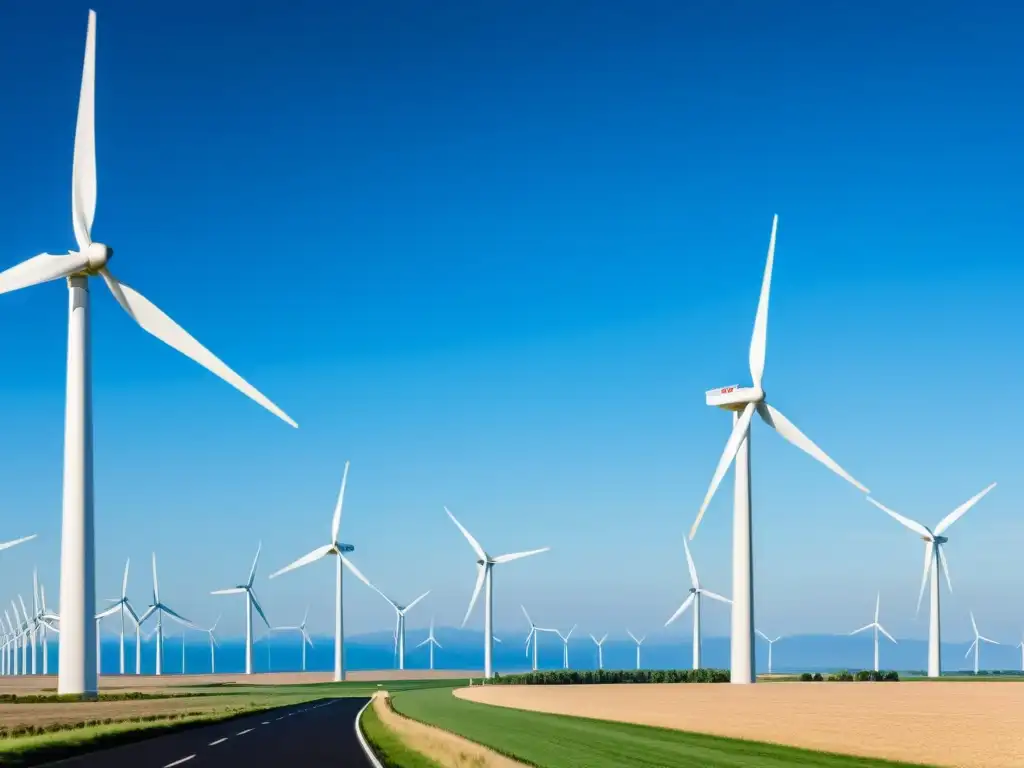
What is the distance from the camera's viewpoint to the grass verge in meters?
26.1

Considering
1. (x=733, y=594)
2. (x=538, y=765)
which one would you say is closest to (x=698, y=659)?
(x=733, y=594)

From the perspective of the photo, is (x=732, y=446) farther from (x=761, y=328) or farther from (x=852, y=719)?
(x=852, y=719)

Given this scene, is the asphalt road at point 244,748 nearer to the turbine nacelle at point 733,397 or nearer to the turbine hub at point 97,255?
the turbine hub at point 97,255

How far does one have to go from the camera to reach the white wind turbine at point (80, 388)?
57312mm

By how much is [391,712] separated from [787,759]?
26152 mm

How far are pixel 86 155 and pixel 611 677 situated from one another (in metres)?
69.4

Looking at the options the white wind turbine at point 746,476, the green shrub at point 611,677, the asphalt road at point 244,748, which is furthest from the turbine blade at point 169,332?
the green shrub at point 611,677

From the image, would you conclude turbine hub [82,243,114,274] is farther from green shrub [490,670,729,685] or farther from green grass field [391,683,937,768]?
green shrub [490,670,729,685]

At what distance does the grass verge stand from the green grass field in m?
2.21

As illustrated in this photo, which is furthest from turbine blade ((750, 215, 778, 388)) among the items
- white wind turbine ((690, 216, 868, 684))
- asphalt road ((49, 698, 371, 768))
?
asphalt road ((49, 698, 371, 768))

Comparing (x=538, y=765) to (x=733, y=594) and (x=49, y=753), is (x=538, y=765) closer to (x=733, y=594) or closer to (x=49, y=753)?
(x=49, y=753)

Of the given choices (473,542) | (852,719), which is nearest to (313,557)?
(473,542)

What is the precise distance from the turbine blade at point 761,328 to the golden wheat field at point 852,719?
23.6m

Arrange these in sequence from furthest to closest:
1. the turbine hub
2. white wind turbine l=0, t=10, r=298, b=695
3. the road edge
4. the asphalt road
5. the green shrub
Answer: the green shrub < the turbine hub < white wind turbine l=0, t=10, r=298, b=695 < the road edge < the asphalt road
